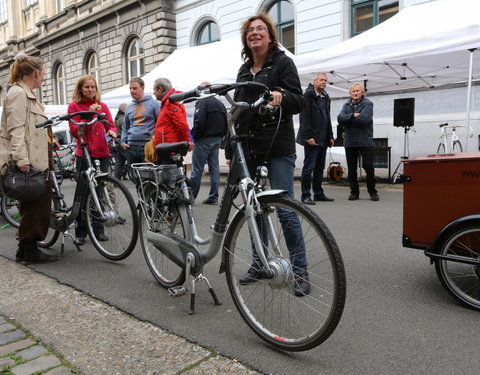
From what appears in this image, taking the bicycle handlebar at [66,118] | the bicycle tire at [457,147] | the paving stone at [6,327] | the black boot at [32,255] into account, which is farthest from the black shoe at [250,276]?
the bicycle tire at [457,147]

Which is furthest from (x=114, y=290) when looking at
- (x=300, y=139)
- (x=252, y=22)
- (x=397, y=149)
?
(x=397, y=149)

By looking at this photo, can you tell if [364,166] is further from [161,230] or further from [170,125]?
[161,230]

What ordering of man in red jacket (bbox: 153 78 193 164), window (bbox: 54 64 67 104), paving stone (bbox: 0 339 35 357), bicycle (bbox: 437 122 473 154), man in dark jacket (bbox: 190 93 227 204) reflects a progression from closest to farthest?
1. paving stone (bbox: 0 339 35 357)
2. man in red jacket (bbox: 153 78 193 164)
3. man in dark jacket (bbox: 190 93 227 204)
4. bicycle (bbox: 437 122 473 154)
5. window (bbox: 54 64 67 104)

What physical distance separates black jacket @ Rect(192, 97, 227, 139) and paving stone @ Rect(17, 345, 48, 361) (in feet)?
16.0

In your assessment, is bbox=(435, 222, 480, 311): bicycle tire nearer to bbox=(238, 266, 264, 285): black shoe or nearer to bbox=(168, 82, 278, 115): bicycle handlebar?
bbox=(238, 266, 264, 285): black shoe

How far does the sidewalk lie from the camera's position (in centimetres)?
233

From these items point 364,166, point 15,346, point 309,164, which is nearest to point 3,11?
point 309,164

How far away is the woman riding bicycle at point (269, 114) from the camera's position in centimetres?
313

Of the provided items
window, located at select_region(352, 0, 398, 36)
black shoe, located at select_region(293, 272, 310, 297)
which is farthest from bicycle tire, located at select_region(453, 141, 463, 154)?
black shoe, located at select_region(293, 272, 310, 297)

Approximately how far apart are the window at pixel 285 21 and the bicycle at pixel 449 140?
6772mm

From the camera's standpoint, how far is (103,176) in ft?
14.0

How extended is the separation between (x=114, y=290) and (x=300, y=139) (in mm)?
4498

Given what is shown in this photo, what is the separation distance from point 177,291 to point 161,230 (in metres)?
0.45

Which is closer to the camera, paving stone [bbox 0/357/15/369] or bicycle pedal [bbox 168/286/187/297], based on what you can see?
paving stone [bbox 0/357/15/369]
